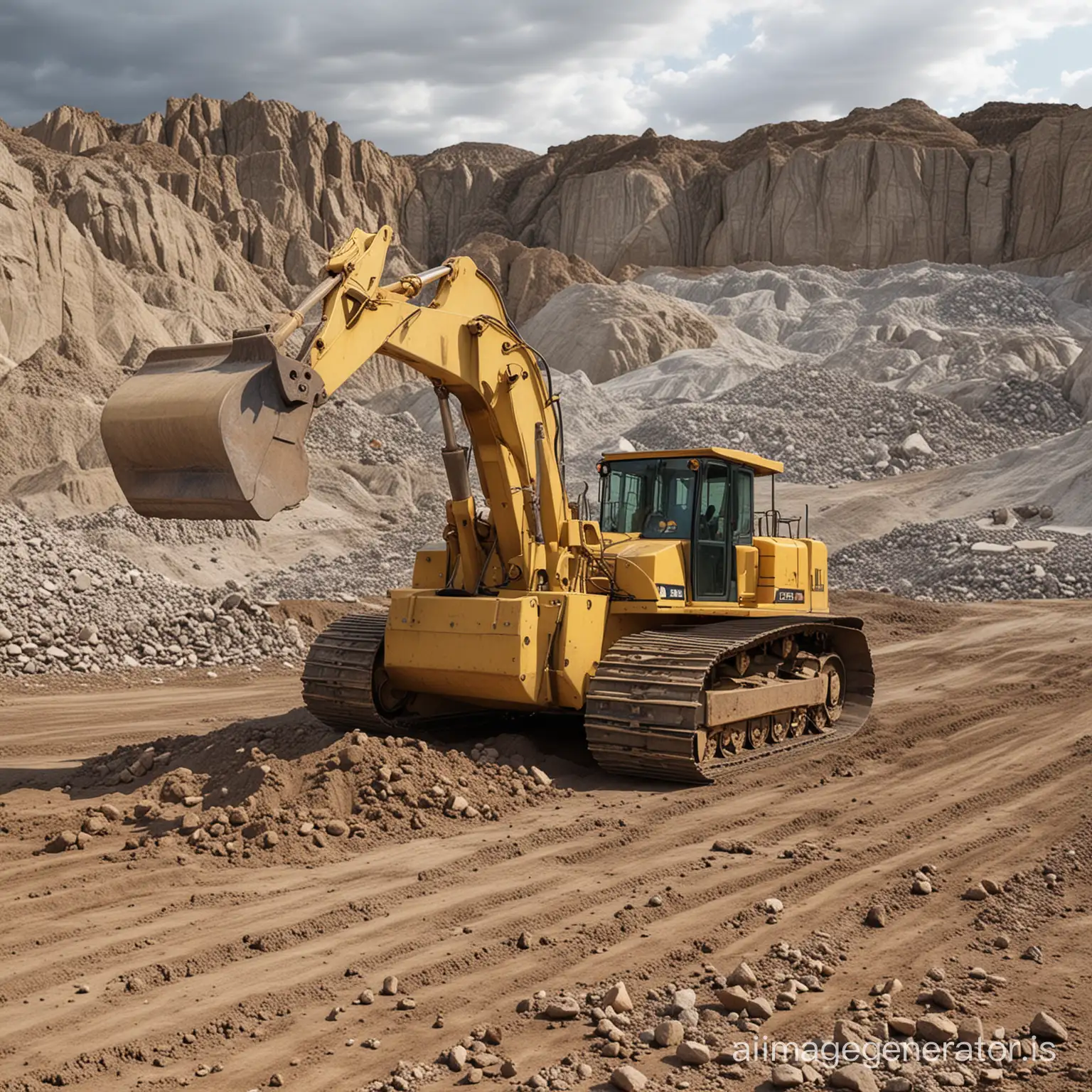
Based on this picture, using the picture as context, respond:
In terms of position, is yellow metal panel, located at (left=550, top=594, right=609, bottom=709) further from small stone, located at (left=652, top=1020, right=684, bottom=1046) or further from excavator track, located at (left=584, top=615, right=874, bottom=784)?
small stone, located at (left=652, top=1020, right=684, bottom=1046)

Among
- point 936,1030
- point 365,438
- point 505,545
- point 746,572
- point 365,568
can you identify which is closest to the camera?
point 936,1030

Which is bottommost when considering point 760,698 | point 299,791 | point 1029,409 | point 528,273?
point 299,791

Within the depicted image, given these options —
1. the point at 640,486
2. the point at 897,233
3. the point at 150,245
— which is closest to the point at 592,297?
the point at 150,245

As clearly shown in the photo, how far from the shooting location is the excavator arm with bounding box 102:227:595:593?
6.27 m

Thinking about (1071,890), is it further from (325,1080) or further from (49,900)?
(49,900)

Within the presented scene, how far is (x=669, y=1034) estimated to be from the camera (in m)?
4.52

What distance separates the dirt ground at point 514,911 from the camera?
4.56m

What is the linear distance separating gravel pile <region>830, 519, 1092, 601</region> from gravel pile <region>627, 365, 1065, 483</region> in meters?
7.17

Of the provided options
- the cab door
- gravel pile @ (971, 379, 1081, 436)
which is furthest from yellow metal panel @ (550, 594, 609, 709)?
gravel pile @ (971, 379, 1081, 436)

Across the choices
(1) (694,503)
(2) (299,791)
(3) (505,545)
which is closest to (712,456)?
(1) (694,503)

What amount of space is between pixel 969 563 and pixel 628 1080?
67.3 feet

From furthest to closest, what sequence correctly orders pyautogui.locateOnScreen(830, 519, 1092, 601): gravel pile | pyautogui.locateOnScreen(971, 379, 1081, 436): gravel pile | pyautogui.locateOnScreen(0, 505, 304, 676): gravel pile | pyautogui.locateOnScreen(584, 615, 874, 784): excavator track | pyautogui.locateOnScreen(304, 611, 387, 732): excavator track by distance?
pyautogui.locateOnScreen(971, 379, 1081, 436): gravel pile
pyautogui.locateOnScreen(830, 519, 1092, 601): gravel pile
pyautogui.locateOnScreen(0, 505, 304, 676): gravel pile
pyautogui.locateOnScreen(304, 611, 387, 732): excavator track
pyautogui.locateOnScreen(584, 615, 874, 784): excavator track

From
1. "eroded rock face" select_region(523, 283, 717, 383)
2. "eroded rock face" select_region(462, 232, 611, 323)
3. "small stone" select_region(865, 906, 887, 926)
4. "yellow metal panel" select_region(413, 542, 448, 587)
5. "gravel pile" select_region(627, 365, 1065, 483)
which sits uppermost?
"eroded rock face" select_region(462, 232, 611, 323)

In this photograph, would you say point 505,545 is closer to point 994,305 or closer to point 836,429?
point 836,429
